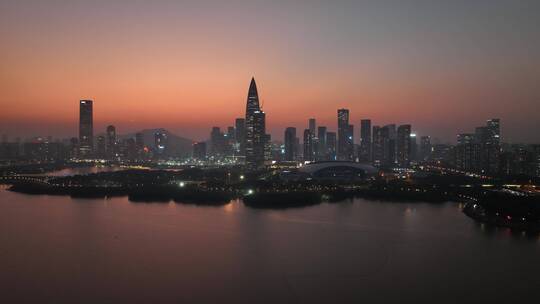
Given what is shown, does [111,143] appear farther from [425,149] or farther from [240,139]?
[425,149]

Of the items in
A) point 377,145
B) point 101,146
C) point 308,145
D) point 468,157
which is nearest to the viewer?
point 468,157

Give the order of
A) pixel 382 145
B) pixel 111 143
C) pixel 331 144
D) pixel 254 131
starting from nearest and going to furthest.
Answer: pixel 254 131
pixel 382 145
pixel 331 144
pixel 111 143

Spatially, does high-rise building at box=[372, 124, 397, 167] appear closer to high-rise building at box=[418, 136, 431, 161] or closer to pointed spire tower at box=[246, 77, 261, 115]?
high-rise building at box=[418, 136, 431, 161]

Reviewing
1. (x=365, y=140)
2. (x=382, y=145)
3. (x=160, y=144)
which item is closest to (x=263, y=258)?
(x=382, y=145)

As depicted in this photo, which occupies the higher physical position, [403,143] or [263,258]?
[403,143]

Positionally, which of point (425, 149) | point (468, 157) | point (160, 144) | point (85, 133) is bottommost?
point (468, 157)

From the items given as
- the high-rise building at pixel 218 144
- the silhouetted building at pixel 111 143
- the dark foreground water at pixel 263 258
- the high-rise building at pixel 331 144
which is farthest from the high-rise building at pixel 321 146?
the dark foreground water at pixel 263 258
